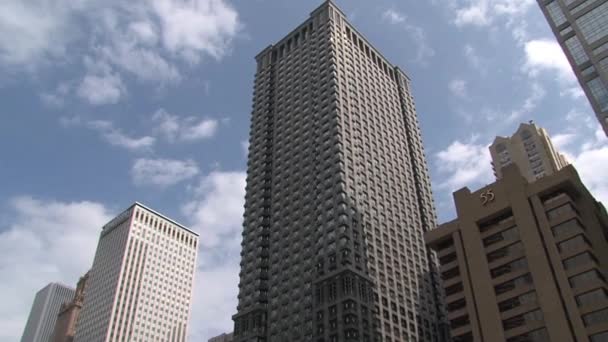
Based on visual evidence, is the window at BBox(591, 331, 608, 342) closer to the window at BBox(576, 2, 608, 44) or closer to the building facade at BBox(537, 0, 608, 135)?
the building facade at BBox(537, 0, 608, 135)

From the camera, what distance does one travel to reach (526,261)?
8250cm

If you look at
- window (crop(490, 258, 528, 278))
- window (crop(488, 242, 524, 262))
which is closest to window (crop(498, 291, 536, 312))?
window (crop(490, 258, 528, 278))

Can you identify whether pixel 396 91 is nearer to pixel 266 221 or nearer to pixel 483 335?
pixel 266 221

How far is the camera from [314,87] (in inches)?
6137

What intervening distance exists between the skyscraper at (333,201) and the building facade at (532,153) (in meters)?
40.3

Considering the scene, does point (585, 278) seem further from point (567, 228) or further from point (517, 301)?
point (517, 301)

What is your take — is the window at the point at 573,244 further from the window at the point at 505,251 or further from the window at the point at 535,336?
the window at the point at 535,336

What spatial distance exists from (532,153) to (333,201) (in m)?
94.4

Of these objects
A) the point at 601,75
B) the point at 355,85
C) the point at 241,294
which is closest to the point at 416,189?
the point at 355,85

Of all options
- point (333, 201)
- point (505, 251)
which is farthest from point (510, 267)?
point (333, 201)

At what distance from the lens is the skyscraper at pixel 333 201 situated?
382 ft

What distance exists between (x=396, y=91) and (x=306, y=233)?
70014 mm

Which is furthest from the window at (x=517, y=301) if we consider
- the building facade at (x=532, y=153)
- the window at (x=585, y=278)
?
the building facade at (x=532, y=153)

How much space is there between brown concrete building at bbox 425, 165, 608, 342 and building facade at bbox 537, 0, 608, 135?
14185 mm
